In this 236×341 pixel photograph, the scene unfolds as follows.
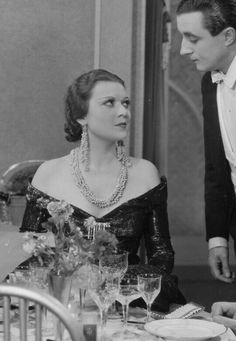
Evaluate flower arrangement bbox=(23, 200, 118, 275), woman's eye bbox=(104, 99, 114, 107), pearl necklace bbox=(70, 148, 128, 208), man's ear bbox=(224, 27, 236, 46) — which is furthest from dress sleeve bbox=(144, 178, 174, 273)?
flower arrangement bbox=(23, 200, 118, 275)

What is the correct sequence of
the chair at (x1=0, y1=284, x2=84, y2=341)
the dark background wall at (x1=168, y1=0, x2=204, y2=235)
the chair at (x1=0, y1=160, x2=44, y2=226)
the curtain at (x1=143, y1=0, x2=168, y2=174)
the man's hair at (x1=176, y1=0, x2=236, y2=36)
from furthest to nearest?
the dark background wall at (x1=168, y1=0, x2=204, y2=235), the curtain at (x1=143, y1=0, x2=168, y2=174), the chair at (x1=0, y1=160, x2=44, y2=226), the man's hair at (x1=176, y1=0, x2=236, y2=36), the chair at (x1=0, y1=284, x2=84, y2=341)

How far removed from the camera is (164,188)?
9.23 ft

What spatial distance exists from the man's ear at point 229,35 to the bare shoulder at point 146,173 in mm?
609

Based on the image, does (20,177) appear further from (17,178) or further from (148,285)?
(148,285)

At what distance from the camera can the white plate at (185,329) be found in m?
1.71

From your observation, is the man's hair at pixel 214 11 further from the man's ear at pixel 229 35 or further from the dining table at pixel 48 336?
the dining table at pixel 48 336

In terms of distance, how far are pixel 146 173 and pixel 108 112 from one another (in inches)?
11.9

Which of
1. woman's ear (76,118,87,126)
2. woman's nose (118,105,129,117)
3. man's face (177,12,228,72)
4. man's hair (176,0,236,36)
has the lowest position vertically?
woman's ear (76,118,87,126)

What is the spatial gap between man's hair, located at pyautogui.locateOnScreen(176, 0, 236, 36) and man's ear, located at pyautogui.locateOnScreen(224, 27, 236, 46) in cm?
2

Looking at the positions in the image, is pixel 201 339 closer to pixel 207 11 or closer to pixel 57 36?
pixel 207 11

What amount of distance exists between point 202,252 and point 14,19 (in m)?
3.50

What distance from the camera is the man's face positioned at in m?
2.54

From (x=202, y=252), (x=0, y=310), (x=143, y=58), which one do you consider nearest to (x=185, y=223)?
(x=202, y=252)

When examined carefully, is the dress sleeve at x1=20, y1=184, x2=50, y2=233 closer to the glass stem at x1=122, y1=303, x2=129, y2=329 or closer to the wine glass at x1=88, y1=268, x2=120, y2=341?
the glass stem at x1=122, y1=303, x2=129, y2=329
